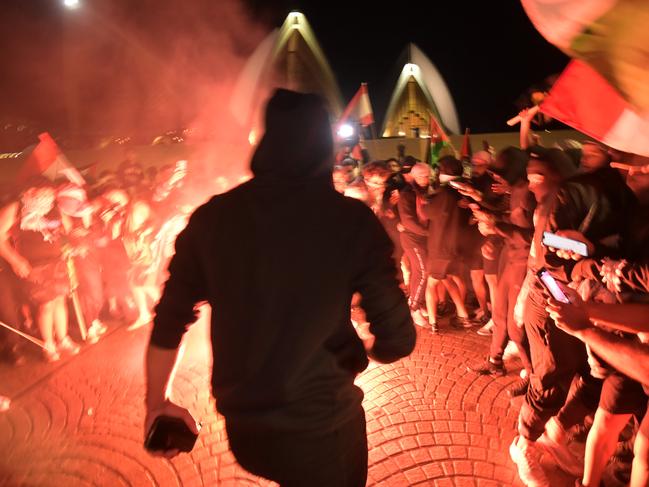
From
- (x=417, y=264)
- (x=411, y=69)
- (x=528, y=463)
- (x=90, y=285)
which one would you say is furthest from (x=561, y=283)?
A: (x=411, y=69)

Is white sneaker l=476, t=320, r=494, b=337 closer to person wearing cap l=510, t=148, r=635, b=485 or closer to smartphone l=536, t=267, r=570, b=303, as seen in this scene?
person wearing cap l=510, t=148, r=635, b=485

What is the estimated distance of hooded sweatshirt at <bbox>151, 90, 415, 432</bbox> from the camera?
1328mm

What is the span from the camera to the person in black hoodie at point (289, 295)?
133 cm

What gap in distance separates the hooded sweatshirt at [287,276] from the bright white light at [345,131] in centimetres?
931

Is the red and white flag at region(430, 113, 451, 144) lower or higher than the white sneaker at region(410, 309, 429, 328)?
higher

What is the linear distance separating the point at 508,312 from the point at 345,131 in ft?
25.3

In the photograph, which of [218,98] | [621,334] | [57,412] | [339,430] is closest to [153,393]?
[339,430]

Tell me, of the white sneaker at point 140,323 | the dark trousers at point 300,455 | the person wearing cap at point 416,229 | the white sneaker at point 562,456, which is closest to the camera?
the dark trousers at point 300,455

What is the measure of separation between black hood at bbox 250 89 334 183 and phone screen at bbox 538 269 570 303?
5.17 feet

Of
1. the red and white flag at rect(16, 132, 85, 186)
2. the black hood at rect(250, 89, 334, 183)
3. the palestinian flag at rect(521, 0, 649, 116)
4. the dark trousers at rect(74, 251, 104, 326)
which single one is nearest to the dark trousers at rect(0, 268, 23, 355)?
the dark trousers at rect(74, 251, 104, 326)

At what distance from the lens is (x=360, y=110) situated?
10.8 meters

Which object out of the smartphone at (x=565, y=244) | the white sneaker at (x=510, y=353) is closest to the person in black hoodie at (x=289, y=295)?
the smartphone at (x=565, y=244)

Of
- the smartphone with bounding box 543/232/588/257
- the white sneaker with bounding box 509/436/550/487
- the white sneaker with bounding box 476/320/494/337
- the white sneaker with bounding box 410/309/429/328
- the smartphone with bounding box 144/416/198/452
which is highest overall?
the smartphone with bounding box 144/416/198/452

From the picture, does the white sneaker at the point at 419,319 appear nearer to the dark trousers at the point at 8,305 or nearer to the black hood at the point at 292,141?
the black hood at the point at 292,141
